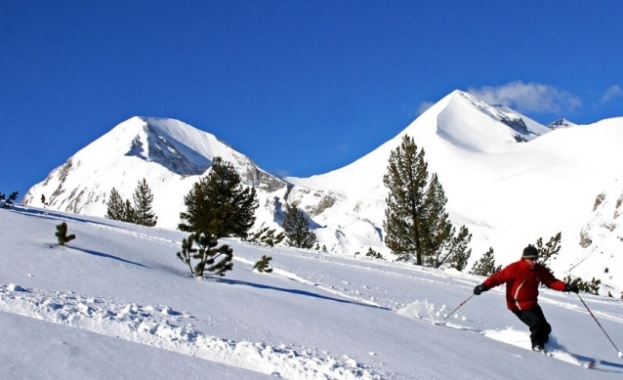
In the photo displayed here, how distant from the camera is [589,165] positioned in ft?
341

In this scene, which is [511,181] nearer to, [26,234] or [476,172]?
[476,172]

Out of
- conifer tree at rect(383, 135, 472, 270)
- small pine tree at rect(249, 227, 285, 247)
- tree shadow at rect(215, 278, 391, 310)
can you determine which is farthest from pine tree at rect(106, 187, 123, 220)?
tree shadow at rect(215, 278, 391, 310)

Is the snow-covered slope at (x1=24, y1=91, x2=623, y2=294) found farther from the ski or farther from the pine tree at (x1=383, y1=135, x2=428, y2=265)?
the ski

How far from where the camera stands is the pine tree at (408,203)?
26.3m

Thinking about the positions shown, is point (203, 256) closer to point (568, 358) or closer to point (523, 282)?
point (523, 282)

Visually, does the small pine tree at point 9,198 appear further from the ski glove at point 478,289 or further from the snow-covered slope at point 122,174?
the snow-covered slope at point 122,174

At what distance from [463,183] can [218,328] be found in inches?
4580

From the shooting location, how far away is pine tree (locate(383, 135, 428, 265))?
86.4ft

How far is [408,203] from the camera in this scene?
26656 mm

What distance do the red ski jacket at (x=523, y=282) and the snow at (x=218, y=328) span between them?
48cm

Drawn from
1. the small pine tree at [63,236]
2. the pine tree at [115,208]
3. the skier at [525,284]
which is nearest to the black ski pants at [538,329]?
the skier at [525,284]

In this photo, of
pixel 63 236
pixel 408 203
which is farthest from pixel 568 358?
pixel 408 203

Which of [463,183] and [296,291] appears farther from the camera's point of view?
[463,183]

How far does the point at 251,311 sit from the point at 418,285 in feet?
22.9
